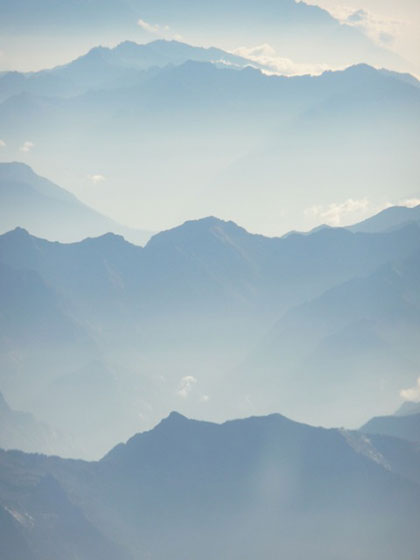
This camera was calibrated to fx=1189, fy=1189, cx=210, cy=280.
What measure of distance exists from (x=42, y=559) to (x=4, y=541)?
23.2 ft

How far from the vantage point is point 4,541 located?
199750 millimetres

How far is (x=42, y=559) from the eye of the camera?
200 meters
